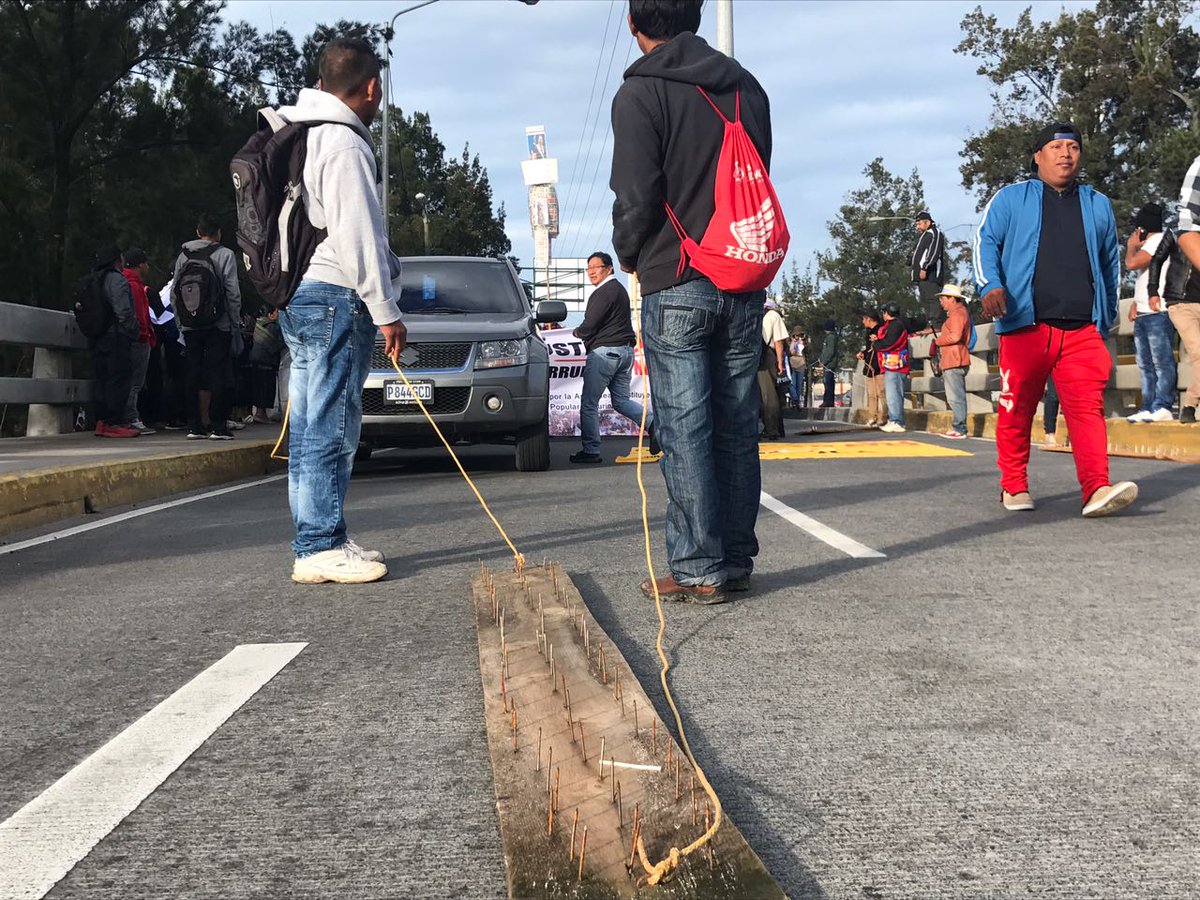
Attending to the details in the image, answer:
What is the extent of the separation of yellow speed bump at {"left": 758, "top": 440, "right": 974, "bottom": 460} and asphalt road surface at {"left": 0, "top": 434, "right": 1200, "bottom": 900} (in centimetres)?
502

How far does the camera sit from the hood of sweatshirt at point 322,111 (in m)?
4.75

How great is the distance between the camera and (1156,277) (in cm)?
1071

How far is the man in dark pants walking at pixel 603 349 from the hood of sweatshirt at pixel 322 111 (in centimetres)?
628

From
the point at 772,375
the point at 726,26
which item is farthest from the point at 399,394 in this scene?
the point at 726,26

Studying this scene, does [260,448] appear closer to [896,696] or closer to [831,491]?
[831,491]

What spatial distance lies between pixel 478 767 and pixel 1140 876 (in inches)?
47.5

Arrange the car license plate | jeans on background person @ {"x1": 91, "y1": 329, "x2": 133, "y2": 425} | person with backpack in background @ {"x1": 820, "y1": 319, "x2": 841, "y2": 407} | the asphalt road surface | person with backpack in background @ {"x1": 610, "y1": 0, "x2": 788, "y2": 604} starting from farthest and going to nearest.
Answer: person with backpack in background @ {"x1": 820, "y1": 319, "x2": 841, "y2": 407} < jeans on background person @ {"x1": 91, "y1": 329, "x2": 133, "y2": 425} < the car license plate < person with backpack in background @ {"x1": 610, "y1": 0, "x2": 788, "y2": 604} < the asphalt road surface

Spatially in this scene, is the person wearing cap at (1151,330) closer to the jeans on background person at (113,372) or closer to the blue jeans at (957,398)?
the blue jeans at (957,398)

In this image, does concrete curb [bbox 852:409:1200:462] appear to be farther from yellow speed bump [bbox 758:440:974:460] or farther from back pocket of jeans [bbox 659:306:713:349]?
back pocket of jeans [bbox 659:306:713:349]

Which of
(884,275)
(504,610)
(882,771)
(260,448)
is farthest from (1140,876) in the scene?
(884,275)

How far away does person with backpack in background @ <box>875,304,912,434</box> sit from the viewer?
16.8 metres

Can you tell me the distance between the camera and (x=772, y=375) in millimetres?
15383

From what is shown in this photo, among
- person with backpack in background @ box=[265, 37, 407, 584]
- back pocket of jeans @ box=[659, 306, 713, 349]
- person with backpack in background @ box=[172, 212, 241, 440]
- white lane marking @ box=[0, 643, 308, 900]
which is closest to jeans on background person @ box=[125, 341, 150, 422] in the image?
person with backpack in background @ box=[172, 212, 241, 440]

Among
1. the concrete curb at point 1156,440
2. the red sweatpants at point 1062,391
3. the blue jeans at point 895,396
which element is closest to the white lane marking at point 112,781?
the red sweatpants at point 1062,391
